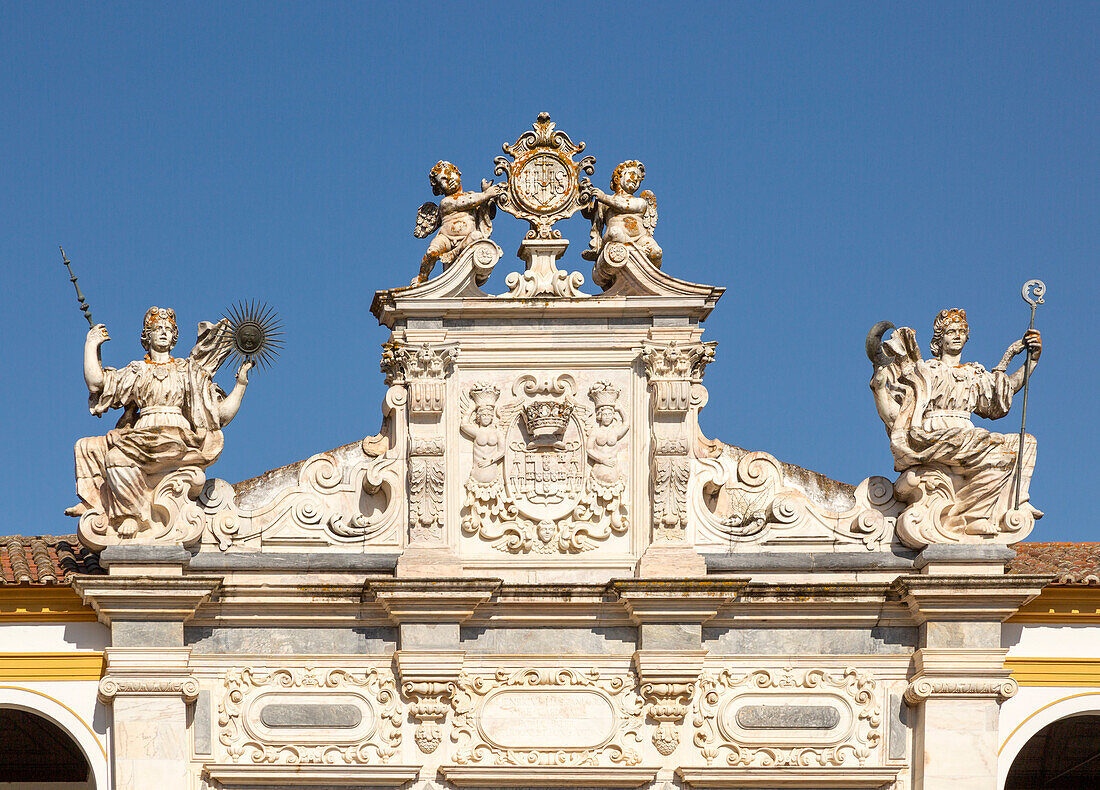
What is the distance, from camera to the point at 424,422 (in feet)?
74.1

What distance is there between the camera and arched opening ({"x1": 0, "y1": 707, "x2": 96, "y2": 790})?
24609 mm

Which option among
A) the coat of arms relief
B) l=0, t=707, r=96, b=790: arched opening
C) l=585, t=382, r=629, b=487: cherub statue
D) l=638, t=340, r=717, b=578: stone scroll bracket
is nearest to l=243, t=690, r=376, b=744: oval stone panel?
the coat of arms relief

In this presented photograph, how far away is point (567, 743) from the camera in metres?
22.0

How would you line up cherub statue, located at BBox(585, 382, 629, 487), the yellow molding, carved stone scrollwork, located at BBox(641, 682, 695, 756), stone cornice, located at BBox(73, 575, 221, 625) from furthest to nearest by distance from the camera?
cherub statue, located at BBox(585, 382, 629, 487) < the yellow molding < carved stone scrollwork, located at BBox(641, 682, 695, 756) < stone cornice, located at BBox(73, 575, 221, 625)

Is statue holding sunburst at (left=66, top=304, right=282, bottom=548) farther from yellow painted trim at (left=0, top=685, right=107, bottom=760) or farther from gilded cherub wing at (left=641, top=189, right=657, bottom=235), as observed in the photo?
gilded cherub wing at (left=641, top=189, right=657, bottom=235)

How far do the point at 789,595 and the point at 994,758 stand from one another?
2.41 metres

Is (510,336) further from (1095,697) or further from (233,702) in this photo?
(1095,697)

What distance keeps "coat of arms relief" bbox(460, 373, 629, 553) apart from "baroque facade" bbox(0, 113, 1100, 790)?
3cm

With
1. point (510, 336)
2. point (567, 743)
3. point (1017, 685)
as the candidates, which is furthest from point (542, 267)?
point (1017, 685)

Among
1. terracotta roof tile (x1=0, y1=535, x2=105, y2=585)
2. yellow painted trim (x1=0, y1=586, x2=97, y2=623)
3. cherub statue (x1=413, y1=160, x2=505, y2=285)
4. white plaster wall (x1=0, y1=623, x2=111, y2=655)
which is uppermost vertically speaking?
cherub statue (x1=413, y1=160, x2=505, y2=285)

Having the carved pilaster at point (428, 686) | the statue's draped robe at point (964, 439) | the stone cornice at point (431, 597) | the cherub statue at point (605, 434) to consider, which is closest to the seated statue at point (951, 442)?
the statue's draped robe at point (964, 439)

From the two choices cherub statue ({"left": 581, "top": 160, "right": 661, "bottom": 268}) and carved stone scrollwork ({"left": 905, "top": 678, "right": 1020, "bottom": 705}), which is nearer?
carved stone scrollwork ({"left": 905, "top": 678, "right": 1020, "bottom": 705})

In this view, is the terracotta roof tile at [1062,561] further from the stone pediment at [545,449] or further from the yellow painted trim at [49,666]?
the yellow painted trim at [49,666]

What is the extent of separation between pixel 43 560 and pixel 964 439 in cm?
881
